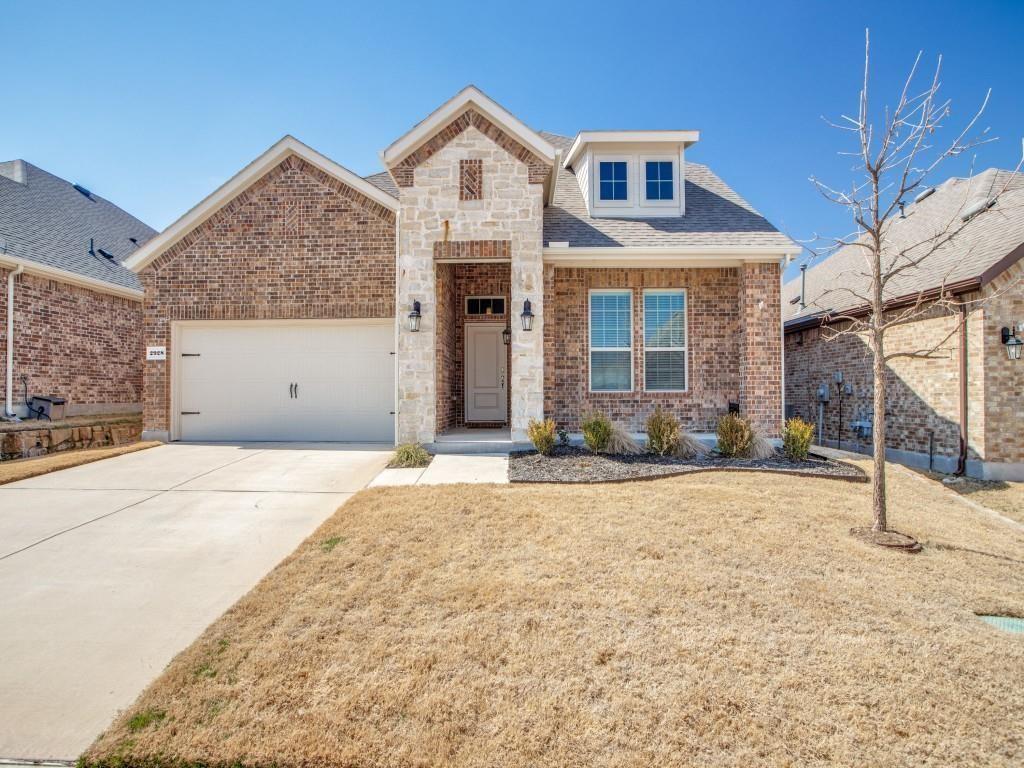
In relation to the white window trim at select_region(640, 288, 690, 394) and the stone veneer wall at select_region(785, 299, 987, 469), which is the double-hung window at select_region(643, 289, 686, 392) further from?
the stone veneer wall at select_region(785, 299, 987, 469)

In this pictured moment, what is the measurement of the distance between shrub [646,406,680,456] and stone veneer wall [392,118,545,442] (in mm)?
1873

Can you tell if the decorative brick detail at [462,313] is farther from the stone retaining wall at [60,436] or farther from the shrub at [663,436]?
the stone retaining wall at [60,436]

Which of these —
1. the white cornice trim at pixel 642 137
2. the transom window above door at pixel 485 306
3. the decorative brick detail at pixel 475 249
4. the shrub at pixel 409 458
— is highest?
the white cornice trim at pixel 642 137

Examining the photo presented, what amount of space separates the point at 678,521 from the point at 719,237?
6567 mm

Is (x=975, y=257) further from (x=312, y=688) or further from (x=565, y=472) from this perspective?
(x=312, y=688)

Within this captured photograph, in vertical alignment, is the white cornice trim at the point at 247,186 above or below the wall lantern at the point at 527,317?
above

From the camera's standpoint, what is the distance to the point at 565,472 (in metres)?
7.36

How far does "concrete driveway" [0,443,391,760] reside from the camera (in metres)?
2.81

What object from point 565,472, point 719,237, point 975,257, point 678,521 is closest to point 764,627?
point 678,521

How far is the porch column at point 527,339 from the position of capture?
8.96 m

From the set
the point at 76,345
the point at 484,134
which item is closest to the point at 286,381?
the point at 76,345

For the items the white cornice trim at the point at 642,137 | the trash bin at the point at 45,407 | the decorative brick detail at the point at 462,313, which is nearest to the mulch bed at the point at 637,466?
the decorative brick detail at the point at 462,313

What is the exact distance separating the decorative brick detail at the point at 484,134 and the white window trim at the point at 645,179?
9.37 ft

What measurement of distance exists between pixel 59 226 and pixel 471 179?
37.1ft
